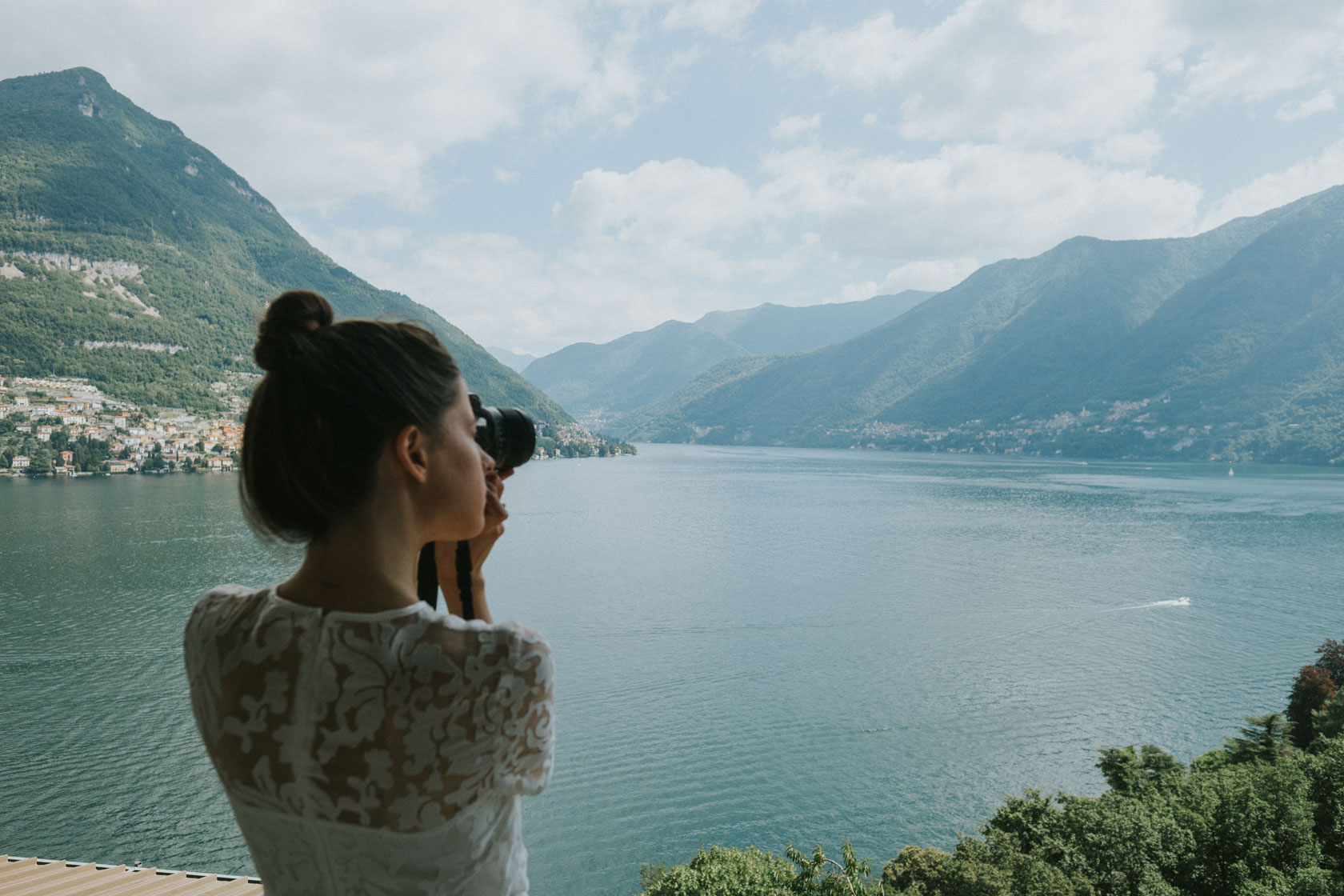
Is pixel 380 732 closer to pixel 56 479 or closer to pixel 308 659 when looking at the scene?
pixel 308 659

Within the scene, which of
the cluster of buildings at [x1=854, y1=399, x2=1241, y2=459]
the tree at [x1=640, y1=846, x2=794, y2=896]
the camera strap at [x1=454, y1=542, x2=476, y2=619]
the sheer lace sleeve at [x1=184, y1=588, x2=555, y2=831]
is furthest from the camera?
the cluster of buildings at [x1=854, y1=399, x2=1241, y2=459]

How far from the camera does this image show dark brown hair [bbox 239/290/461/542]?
0.56 metres

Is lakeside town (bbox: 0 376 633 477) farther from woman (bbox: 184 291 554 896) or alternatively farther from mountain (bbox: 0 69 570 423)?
woman (bbox: 184 291 554 896)

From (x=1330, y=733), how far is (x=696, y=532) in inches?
974

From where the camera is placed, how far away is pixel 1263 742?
13172 millimetres

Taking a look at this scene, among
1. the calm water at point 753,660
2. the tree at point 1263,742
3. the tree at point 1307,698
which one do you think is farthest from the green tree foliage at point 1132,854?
the tree at point 1307,698

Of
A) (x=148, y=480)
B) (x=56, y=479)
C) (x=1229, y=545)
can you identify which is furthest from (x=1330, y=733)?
(x=56, y=479)

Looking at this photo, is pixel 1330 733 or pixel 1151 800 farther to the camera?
pixel 1330 733

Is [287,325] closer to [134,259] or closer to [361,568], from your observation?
[361,568]

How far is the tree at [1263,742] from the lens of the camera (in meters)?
12.7

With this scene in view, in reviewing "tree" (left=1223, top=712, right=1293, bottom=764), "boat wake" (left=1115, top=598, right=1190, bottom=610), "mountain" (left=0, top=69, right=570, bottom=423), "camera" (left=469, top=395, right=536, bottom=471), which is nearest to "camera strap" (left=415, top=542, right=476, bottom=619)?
"camera" (left=469, top=395, right=536, bottom=471)

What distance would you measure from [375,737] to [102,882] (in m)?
9.17

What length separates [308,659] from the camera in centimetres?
53

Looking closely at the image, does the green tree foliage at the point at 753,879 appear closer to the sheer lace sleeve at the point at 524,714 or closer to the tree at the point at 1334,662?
the sheer lace sleeve at the point at 524,714
